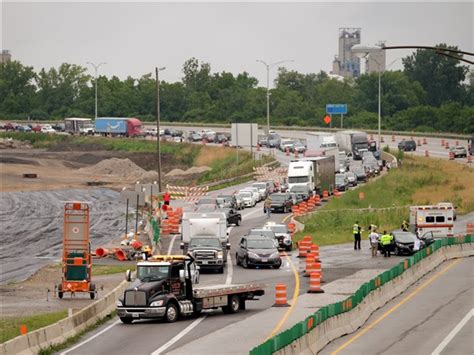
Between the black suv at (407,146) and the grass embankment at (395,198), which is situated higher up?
the black suv at (407,146)

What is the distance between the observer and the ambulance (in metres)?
69.6

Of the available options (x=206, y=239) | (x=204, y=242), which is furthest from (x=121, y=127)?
(x=204, y=242)

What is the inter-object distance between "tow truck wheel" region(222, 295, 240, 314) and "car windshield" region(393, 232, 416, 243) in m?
23.1

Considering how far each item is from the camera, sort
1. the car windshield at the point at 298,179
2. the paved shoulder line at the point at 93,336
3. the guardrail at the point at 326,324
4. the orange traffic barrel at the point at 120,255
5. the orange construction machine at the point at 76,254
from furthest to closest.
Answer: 1. the car windshield at the point at 298,179
2. the orange traffic barrel at the point at 120,255
3. the orange construction machine at the point at 76,254
4. the paved shoulder line at the point at 93,336
5. the guardrail at the point at 326,324

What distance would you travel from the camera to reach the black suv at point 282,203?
87.8 metres

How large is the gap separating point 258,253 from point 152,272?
57.1ft

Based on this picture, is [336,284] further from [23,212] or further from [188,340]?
[23,212]

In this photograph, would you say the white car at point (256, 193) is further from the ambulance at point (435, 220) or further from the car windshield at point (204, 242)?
the car windshield at point (204, 242)

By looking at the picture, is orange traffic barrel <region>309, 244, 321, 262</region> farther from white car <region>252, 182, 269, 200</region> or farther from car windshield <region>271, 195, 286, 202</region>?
white car <region>252, 182, 269, 200</region>

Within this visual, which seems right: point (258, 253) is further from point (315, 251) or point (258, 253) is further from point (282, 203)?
point (282, 203)

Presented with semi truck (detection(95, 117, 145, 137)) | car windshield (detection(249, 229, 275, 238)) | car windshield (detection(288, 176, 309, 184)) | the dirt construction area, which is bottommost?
the dirt construction area

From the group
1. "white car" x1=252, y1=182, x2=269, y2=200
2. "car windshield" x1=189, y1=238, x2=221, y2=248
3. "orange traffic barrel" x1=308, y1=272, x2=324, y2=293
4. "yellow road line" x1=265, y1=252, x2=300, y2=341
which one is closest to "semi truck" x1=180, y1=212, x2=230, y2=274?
"car windshield" x1=189, y1=238, x2=221, y2=248

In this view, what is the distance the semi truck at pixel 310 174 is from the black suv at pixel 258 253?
36.5m

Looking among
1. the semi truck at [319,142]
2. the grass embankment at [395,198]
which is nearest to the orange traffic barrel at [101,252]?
the grass embankment at [395,198]
